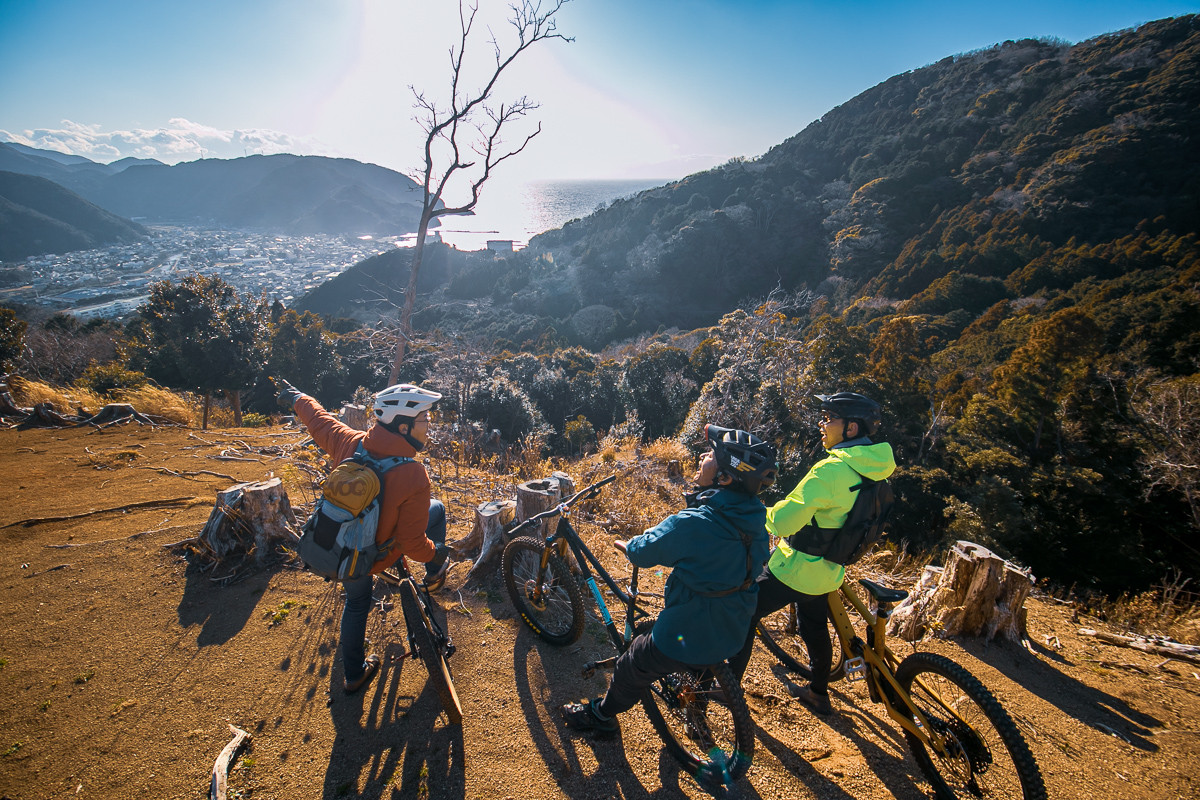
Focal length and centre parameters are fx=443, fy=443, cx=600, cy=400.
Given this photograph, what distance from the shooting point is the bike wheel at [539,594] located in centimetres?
326

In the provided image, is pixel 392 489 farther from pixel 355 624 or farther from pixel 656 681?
pixel 656 681

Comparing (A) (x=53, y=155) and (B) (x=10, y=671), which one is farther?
(A) (x=53, y=155)

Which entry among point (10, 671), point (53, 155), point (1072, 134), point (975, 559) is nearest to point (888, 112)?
point (1072, 134)

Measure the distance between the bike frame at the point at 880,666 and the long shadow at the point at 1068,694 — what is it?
1289mm

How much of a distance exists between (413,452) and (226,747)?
6.28 ft

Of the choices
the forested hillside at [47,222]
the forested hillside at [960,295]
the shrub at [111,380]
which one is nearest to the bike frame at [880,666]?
the forested hillside at [960,295]

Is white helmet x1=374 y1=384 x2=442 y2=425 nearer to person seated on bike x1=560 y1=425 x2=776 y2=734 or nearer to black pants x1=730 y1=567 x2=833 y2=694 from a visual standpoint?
person seated on bike x1=560 y1=425 x2=776 y2=734

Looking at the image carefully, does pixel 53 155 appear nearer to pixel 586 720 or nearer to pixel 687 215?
pixel 687 215

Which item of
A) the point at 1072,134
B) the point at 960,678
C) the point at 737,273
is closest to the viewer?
the point at 960,678

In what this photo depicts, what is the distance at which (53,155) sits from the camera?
133000mm

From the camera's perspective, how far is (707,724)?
2543 millimetres

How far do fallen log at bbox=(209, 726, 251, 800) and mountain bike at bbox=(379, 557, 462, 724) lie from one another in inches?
37.0

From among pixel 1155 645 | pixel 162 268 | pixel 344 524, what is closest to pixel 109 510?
pixel 344 524

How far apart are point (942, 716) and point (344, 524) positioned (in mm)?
3408
